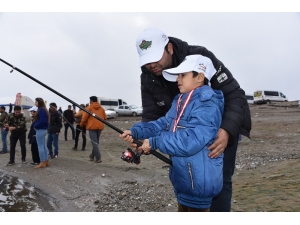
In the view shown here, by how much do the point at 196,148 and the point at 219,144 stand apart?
277 millimetres

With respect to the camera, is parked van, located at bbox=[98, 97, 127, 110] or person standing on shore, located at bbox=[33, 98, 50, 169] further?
parked van, located at bbox=[98, 97, 127, 110]

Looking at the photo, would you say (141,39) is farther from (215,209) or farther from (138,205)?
(138,205)

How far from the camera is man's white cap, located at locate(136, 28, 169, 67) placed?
2.98m

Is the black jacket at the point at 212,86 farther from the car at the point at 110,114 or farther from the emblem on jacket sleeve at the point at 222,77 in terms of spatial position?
the car at the point at 110,114

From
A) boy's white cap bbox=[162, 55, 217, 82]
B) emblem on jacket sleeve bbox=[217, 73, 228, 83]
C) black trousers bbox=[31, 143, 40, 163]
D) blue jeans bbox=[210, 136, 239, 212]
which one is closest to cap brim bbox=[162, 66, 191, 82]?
boy's white cap bbox=[162, 55, 217, 82]

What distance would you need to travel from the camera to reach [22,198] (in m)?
6.12

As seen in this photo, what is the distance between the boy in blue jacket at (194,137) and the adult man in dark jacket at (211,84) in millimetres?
175

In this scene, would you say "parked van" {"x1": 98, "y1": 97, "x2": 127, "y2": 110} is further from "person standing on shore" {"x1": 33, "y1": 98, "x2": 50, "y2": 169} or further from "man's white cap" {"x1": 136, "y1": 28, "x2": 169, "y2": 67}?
"man's white cap" {"x1": 136, "y1": 28, "x2": 169, "y2": 67}

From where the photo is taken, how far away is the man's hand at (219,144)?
2.59m

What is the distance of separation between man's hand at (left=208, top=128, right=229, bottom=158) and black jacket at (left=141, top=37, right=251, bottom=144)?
0.06 meters

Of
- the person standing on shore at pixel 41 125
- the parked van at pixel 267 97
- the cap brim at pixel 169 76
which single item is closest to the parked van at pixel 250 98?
the parked van at pixel 267 97

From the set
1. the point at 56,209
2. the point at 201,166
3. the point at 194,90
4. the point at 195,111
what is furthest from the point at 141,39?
the point at 56,209

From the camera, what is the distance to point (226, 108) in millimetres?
2885

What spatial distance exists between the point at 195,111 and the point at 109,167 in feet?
22.3
